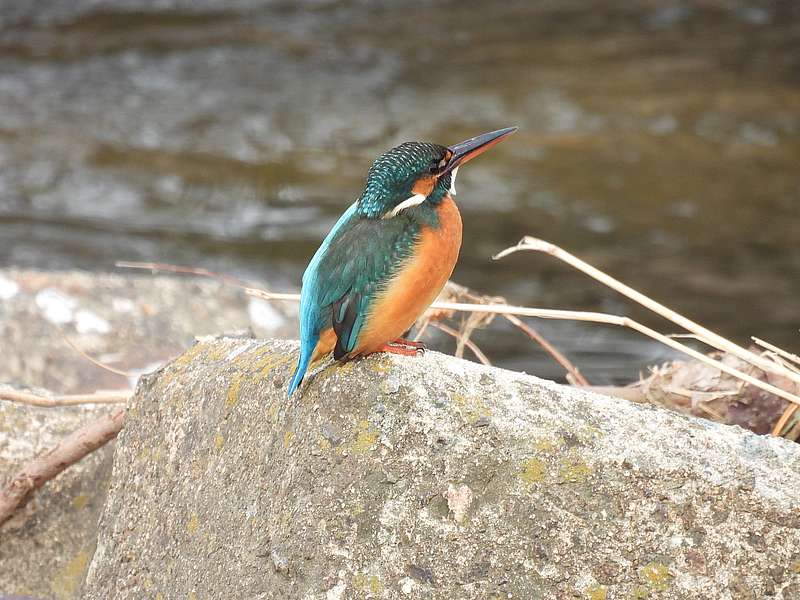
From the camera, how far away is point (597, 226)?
29.2 feet

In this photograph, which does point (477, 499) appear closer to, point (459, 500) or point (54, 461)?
point (459, 500)

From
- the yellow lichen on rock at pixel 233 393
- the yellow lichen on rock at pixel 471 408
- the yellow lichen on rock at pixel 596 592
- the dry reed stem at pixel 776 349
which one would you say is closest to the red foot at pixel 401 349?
the yellow lichen on rock at pixel 471 408

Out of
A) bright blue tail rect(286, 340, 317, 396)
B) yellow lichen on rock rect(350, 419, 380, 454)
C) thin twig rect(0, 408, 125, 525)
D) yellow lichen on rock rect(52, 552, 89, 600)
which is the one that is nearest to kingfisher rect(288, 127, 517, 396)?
bright blue tail rect(286, 340, 317, 396)

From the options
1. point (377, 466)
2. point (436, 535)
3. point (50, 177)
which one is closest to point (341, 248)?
point (377, 466)

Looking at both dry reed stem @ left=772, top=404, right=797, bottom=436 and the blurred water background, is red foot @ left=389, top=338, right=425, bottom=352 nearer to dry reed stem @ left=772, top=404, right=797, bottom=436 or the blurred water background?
dry reed stem @ left=772, top=404, right=797, bottom=436

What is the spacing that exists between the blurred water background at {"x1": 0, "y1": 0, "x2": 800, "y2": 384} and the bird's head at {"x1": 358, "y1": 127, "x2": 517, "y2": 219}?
4.03 m

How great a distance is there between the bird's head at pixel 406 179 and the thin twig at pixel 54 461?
1068 millimetres

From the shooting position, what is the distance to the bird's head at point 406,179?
102 inches

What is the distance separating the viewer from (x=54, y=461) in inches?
123

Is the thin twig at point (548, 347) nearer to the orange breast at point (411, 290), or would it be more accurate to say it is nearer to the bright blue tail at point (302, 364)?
the orange breast at point (411, 290)

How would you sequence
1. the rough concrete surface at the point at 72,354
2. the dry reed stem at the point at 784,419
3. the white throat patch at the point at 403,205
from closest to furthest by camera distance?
the white throat patch at the point at 403,205
the dry reed stem at the point at 784,419
the rough concrete surface at the point at 72,354

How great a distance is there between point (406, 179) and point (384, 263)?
0.23 meters

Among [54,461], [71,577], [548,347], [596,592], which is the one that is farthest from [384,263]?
[71,577]

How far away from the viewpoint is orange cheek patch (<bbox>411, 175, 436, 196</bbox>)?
8.61 feet
